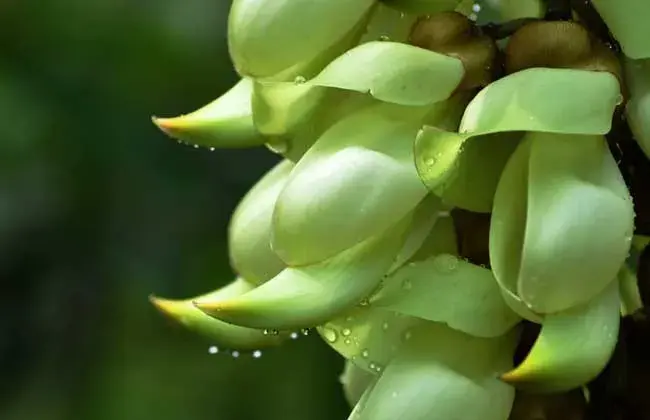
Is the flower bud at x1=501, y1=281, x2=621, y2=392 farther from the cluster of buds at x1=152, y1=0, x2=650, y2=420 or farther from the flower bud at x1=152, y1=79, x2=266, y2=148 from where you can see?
the flower bud at x1=152, y1=79, x2=266, y2=148

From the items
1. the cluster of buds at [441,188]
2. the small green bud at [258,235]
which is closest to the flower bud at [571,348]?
the cluster of buds at [441,188]

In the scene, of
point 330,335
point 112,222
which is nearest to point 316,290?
point 330,335

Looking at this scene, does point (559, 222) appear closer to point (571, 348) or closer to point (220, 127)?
point (571, 348)

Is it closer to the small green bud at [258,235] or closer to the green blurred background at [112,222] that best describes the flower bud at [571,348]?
the small green bud at [258,235]

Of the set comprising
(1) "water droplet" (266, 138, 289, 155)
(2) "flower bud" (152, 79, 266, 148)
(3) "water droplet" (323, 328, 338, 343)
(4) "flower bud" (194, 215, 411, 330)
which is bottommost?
(3) "water droplet" (323, 328, 338, 343)

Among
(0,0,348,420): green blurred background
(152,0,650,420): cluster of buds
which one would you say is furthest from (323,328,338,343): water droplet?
(0,0,348,420): green blurred background

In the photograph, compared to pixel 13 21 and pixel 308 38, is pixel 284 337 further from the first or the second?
pixel 13 21
